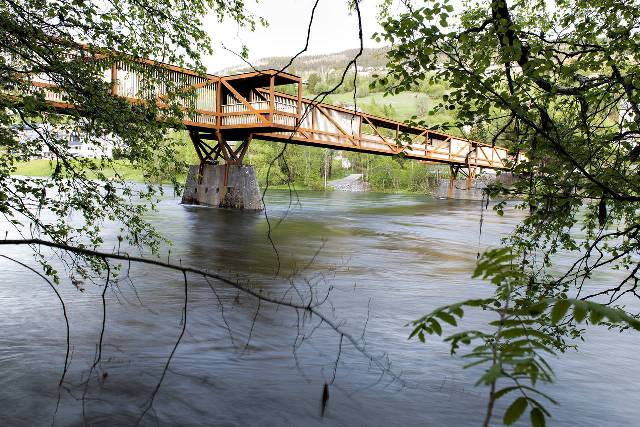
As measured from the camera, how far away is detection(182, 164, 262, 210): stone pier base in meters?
28.8

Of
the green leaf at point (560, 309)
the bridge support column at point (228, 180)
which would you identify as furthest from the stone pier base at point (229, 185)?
the green leaf at point (560, 309)

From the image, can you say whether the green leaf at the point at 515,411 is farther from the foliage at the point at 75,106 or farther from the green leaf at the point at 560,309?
the foliage at the point at 75,106

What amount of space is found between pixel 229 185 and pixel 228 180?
32 centimetres

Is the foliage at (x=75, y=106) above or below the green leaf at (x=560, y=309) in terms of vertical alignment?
above

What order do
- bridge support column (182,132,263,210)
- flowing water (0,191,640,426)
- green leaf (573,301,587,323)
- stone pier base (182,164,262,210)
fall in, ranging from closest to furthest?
green leaf (573,301,587,323), flowing water (0,191,640,426), bridge support column (182,132,263,210), stone pier base (182,164,262,210)

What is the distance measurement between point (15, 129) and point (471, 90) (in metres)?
4.99

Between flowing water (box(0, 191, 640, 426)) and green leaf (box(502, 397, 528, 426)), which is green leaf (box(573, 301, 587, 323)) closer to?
green leaf (box(502, 397, 528, 426))

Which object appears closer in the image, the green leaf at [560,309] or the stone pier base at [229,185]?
the green leaf at [560,309]

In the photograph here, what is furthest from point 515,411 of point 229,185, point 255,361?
point 229,185

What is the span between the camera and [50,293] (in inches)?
359

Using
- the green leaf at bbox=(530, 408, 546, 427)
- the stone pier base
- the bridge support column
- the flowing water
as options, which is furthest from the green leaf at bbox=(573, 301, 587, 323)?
the stone pier base

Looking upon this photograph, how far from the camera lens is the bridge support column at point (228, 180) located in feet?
93.8

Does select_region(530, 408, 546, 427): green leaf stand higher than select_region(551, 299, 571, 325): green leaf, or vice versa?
select_region(551, 299, 571, 325): green leaf

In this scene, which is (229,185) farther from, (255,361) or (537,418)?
(537,418)
